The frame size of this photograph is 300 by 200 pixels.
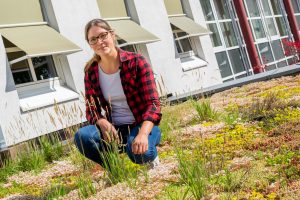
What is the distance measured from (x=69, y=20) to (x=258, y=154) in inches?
305

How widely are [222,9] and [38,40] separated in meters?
10.8

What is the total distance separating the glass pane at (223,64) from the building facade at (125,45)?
0.04 m

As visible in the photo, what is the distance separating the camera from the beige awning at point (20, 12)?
32.7 feet

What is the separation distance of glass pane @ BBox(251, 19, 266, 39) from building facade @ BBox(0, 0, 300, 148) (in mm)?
60

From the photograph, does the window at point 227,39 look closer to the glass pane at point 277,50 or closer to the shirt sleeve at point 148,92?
the glass pane at point 277,50

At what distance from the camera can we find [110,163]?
3.92m

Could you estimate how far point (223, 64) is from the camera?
1792 centimetres

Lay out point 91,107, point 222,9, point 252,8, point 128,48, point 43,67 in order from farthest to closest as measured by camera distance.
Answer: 1. point 252,8
2. point 222,9
3. point 128,48
4. point 43,67
5. point 91,107

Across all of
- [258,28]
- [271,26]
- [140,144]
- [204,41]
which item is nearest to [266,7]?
[271,26]

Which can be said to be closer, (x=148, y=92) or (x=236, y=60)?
(x=148, y=92)

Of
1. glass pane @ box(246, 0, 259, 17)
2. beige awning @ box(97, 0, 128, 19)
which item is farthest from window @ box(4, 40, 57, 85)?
glass pane @ box(246, 0, 259, 17)

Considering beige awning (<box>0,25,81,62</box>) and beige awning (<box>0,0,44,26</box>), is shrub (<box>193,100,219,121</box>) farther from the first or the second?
beige awning (<box>0,0,44,26</box>)

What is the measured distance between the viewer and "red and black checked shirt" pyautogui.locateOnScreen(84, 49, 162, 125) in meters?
4.02

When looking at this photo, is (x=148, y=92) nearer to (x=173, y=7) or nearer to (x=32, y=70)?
(x=32, y=70)
